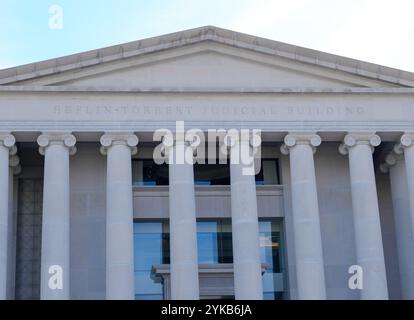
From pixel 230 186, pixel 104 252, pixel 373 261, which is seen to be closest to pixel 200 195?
pixel 230 186

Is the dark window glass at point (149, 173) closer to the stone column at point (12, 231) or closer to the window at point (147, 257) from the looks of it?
the window at point (147, 257)

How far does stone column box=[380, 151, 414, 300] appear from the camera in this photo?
48.9 m

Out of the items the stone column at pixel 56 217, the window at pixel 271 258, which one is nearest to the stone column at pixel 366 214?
the window at pixel 271 258

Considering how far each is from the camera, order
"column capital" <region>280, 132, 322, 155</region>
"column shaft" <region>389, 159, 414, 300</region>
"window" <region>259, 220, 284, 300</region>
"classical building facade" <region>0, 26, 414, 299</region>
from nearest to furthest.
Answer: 1. "classical building facade" <region>0, 26, 414, 299</region>
2. "column capital" <region>280, 132, 322, 155</region>
3. "column shaft" <region>389, 159, 414, 300</region>
4. "window" <region>259, 220, 284, 300</region>

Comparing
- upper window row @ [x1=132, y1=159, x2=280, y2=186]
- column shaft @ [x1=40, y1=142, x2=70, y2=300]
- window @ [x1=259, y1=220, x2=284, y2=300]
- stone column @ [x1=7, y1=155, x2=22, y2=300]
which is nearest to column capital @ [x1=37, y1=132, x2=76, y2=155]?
column shaft @ [x1=40, y1=142, x2=70, y2=300]

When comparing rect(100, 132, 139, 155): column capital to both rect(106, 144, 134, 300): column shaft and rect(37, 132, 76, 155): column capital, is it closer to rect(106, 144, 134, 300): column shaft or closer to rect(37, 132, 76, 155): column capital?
rect(106, 144, 134, 300): column shaft

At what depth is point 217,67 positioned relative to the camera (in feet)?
162

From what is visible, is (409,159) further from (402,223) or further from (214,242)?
(214,242)

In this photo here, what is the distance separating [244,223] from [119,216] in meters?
6.36

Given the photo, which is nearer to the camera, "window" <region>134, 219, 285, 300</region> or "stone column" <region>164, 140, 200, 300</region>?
"stone column" <region>164, 140, 200, 300</region>

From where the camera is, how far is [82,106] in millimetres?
A: 47625

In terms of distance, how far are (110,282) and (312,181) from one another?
460 inches

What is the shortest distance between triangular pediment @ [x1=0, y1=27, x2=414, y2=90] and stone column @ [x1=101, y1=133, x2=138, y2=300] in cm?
322

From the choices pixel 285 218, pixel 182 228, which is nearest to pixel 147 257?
pixel 182 228
